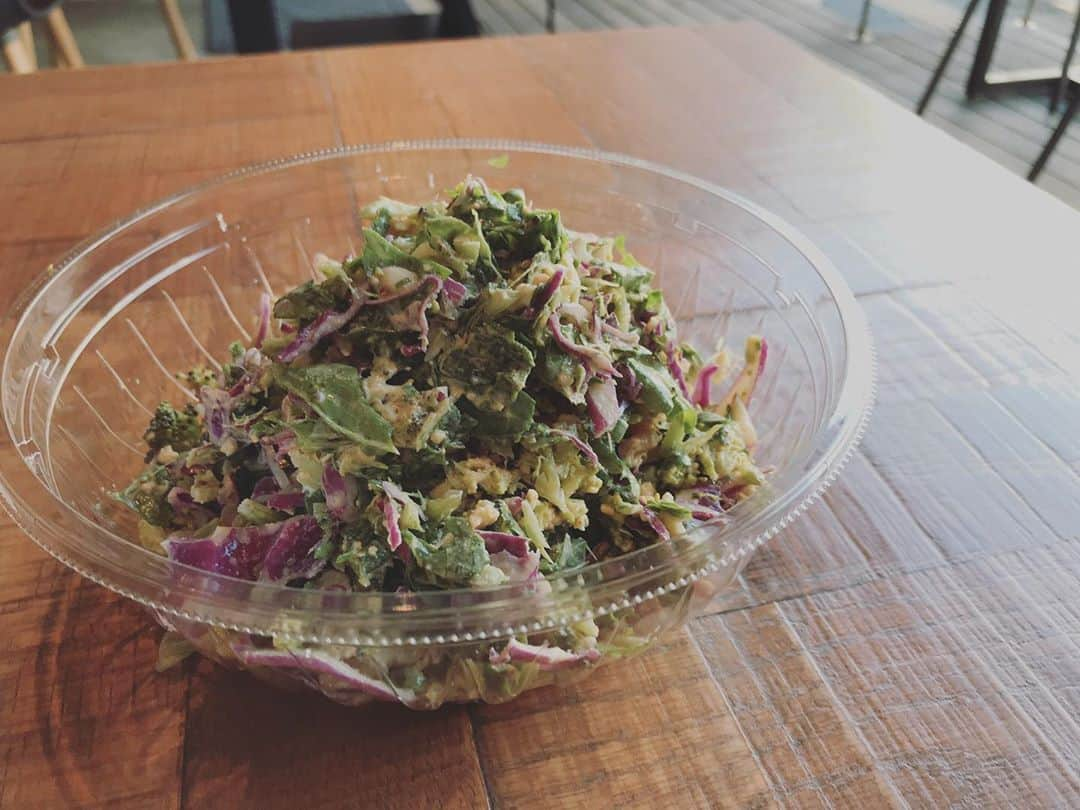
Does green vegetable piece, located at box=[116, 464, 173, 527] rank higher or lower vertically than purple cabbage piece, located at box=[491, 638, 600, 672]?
lower

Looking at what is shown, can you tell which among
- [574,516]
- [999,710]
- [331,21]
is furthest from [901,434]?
[331,21]

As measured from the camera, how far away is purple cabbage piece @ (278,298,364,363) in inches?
26.8

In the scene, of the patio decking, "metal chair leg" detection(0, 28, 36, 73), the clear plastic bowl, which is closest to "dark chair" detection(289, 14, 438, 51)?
"metal chair leg" detection(0, 28, 36, 73)

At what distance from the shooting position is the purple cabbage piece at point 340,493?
63 centimetres

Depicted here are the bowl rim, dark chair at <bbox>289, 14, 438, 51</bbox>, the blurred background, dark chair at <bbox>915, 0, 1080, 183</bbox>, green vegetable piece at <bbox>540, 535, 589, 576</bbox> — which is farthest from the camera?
dark chair at <bbox>289, 14, 438, 51</bbox>

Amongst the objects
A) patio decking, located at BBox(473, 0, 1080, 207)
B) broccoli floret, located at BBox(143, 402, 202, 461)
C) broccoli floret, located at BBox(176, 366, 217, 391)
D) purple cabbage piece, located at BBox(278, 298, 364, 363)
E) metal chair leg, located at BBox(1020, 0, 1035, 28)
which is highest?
purple cabbage piece, located at BBox(278, 298, 364, 363)

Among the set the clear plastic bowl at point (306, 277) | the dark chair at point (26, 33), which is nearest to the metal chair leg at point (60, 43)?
the dark chair at point (26, 33)

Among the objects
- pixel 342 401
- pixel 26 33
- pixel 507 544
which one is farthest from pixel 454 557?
pixel 26 33

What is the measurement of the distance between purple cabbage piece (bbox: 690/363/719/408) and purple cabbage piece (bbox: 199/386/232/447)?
433 mm

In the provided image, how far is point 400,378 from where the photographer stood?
0.67 m

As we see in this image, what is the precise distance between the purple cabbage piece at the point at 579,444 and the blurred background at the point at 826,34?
179cm

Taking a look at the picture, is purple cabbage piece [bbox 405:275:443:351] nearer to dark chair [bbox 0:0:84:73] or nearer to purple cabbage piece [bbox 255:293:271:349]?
purple cabbage piece [bbox 255:293:271:349]

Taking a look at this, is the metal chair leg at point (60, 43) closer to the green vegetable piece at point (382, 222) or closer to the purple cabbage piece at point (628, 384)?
the green vegetable piece at point (382, 222)

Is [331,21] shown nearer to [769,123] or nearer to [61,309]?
[769,123]
